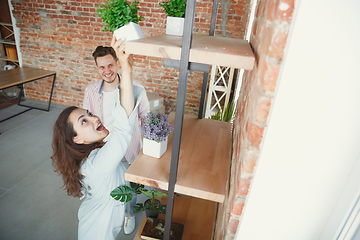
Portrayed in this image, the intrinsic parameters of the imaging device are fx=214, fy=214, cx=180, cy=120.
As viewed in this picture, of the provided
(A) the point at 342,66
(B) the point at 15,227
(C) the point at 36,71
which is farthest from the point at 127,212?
(C) the point at 36,71

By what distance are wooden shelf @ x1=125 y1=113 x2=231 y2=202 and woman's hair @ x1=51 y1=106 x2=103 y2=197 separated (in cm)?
62

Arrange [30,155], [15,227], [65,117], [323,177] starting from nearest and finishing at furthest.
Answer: [323,177] → [65,117] → [15,227] → [30,155]

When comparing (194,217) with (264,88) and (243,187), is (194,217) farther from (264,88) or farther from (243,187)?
(264,88)

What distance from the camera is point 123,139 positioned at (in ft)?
4.17

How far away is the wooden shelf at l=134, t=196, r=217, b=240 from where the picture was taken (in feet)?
4.25

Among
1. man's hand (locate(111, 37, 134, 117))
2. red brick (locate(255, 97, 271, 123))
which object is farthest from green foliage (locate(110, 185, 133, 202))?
red brick (locate(255, 97, 271, 123))

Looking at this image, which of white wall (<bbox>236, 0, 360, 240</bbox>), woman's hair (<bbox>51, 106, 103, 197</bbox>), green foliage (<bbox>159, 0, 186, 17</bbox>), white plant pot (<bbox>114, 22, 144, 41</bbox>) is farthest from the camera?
woman's hair (<bbox>51, 106, 103, 197</bbox>)

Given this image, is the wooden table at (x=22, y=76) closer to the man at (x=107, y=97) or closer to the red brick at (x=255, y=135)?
the man at (x=107, y=97)

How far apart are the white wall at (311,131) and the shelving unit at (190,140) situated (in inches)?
6.5

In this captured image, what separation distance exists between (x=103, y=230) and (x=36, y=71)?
12.9 ft

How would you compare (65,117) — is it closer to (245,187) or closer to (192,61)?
(192,61)

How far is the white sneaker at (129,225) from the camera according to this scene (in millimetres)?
2131

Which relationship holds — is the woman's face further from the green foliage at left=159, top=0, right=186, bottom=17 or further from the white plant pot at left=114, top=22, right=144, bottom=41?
the green foliage at left=159, top=0, right=186, bottom=17

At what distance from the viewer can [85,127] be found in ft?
4.85
